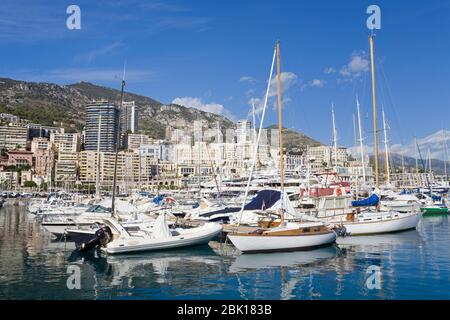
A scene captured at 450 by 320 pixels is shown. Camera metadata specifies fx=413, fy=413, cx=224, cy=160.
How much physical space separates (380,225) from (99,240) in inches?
741

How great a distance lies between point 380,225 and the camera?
94.9 feet

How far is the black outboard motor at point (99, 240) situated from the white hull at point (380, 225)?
15617 millimetres

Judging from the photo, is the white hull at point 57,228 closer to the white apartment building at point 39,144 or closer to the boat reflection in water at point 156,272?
the boat reflection in water at point 156,272

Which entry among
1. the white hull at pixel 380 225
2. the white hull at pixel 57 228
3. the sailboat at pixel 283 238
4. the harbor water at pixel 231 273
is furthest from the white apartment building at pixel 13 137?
the sailboat at pixel 283 238

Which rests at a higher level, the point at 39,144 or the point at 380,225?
the point at 39,144

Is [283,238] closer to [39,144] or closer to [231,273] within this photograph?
[231,273]

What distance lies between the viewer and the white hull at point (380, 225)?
28406mm

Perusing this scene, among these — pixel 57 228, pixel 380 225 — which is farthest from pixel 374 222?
pixel 57 228

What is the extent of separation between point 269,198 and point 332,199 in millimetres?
5725

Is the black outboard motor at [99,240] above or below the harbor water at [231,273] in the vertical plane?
above

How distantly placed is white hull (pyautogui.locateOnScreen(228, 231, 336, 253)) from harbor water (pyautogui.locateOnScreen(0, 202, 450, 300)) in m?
0.48
